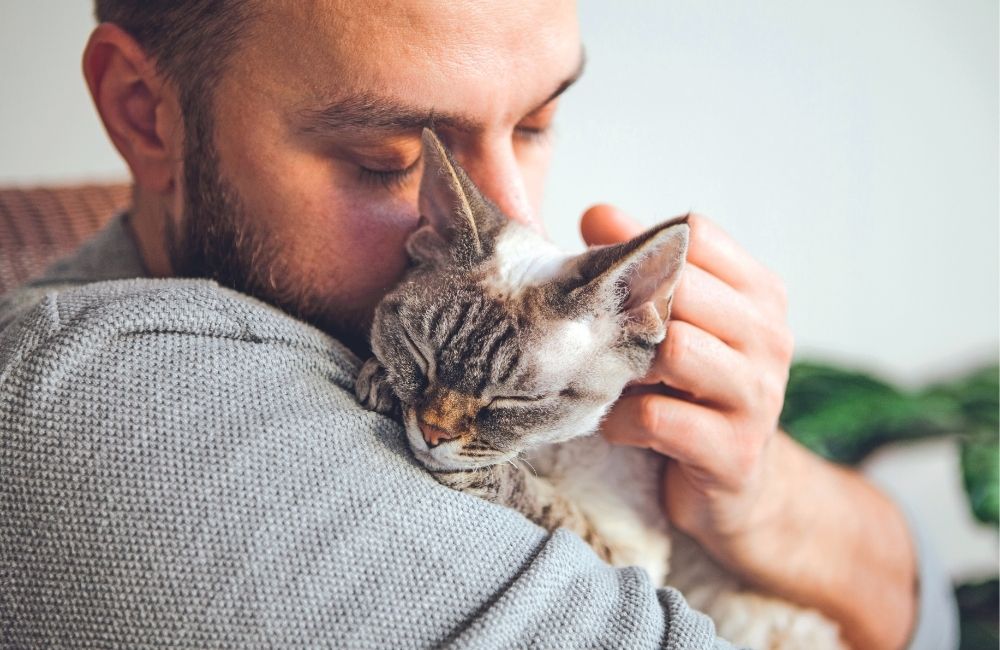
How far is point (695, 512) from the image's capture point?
1.35 m

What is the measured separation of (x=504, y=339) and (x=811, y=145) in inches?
87.5

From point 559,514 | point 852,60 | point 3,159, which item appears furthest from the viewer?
point 3,159

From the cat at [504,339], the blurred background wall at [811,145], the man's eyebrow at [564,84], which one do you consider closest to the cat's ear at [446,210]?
the cat at [504,339]

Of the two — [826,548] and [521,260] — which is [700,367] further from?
[826,548]

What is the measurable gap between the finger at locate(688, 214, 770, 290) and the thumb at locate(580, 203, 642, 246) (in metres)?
0.09

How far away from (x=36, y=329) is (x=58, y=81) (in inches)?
101

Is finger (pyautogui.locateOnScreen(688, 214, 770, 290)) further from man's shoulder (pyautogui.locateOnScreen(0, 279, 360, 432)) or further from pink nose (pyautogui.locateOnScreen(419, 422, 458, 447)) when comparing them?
man's shoulder (pyautogui.locateOnScreen(0, 279, 360, 432))

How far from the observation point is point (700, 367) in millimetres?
1152

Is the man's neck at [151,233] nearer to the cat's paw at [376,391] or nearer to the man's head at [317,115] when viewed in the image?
the man's head at [317,115]

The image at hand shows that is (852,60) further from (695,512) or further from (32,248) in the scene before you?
(32,248)

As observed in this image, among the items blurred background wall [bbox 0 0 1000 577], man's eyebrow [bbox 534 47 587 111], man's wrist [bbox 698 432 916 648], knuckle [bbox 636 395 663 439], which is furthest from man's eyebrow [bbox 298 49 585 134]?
blurred background wall [bbox 0 0 1000 577]

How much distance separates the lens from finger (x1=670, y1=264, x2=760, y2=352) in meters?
1.17

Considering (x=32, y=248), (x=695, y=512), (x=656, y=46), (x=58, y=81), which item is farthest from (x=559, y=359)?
(x=58, y=81)

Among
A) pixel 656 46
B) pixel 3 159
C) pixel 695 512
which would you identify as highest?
pixel 656 46
